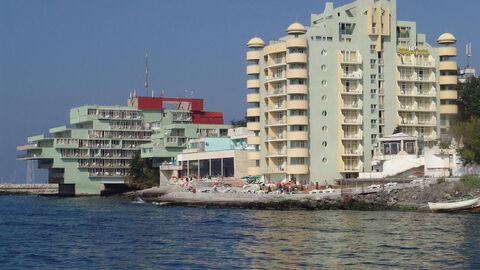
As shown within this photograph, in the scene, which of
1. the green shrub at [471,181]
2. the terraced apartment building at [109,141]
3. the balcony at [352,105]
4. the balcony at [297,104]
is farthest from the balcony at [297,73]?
the terraced apartment building at [109,141]

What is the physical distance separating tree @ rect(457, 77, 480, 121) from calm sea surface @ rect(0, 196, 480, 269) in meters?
47.5

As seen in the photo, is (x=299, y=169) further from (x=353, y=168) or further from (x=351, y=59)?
(x=351, y=59)

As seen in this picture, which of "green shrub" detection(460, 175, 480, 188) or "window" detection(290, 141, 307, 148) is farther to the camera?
"window" detection(290, 141, 307, 148)

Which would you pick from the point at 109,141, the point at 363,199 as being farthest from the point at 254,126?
the point at 109,141

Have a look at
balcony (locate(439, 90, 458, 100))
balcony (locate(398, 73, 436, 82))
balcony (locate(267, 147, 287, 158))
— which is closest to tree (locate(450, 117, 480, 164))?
balcony (locate(398, 73, 436, 82))

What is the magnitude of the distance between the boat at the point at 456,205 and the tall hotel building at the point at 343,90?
3324 centimetres

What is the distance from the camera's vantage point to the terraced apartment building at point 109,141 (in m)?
167

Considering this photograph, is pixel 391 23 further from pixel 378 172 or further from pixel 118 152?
pixel 118 152

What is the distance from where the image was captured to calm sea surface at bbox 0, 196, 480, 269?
52.7 meters

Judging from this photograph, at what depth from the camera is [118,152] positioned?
17375 cm

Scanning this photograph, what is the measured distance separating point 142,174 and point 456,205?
87863 millimetres

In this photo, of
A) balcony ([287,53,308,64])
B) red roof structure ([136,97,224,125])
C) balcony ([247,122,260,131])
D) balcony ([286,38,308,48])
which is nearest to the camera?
balcony ([287,53,308,64])

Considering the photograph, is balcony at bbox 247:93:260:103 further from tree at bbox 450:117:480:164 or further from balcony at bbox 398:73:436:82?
tree at bbox 450:117:480:164

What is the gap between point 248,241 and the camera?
63.7 m
